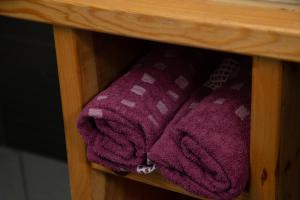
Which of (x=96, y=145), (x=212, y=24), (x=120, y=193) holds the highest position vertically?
(x=212, y=24)

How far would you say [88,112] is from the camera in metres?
0.73

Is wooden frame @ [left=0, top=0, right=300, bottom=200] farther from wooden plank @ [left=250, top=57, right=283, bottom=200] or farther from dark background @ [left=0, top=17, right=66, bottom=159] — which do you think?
dark background @ [left=0, top=17, right=66, bottom=159]

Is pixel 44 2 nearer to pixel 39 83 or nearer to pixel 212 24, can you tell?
pixel 212 24

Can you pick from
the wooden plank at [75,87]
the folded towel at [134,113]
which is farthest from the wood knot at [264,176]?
→ the wooden plank at [75,87]

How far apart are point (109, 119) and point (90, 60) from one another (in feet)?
0.31

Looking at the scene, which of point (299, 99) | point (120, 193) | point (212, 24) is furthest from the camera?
point (120, 193)

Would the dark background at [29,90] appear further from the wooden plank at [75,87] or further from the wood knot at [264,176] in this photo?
the wood knot at [264,176]

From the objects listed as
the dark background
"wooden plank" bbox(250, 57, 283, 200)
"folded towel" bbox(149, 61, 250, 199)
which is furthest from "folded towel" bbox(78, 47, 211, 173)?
the dark background

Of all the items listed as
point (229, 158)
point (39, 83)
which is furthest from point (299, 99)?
point (39, 83)

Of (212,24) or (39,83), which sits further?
(39,83)

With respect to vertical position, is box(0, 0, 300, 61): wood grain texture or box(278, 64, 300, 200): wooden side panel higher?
box(0, 0, 300, 61): wood grain texture

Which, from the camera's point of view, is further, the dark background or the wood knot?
the dark background

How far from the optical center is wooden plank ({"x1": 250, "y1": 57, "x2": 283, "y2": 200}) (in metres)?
0.62

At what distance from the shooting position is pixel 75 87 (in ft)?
2.50
